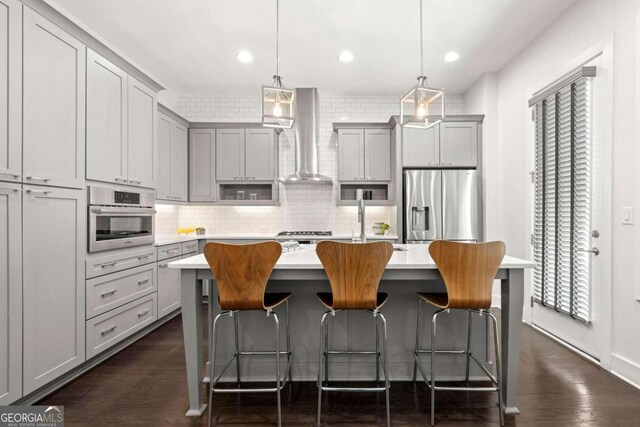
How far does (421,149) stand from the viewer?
4.73m

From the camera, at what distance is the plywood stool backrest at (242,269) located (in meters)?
1.92

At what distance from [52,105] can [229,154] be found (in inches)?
111

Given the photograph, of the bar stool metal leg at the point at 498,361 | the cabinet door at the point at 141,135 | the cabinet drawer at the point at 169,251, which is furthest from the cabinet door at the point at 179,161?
the bar stool metal leg at the point at 498,361

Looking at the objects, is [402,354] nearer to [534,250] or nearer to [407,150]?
[534,250]

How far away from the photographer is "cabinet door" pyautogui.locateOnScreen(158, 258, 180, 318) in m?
3.71

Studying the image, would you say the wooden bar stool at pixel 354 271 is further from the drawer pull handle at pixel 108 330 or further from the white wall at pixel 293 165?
the white wall at pixel 293 165

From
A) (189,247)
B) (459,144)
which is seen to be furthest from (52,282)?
(459,144)

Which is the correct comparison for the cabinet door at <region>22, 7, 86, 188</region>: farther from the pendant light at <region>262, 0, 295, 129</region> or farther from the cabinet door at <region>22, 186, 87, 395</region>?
the pendant light at <region>262, 0, 295, 129</region>

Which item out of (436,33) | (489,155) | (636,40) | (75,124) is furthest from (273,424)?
(489,155)

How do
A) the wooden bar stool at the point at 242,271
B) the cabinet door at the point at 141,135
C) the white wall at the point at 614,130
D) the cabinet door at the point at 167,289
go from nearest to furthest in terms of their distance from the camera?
the wooden bar stool at the point at 242,271 < the white wall at the point at 614,130 < the cabinet door at the point at 141,135 < the cabinet door at the point at 167,289

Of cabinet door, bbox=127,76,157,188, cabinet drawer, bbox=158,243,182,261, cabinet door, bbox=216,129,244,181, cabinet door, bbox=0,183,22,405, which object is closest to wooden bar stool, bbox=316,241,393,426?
cabinet door, bbox=0,183,22,405

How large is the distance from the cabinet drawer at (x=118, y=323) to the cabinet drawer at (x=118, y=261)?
36cm

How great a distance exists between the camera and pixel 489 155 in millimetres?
4602

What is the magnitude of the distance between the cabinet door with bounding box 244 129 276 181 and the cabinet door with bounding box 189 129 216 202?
1.71 ft
